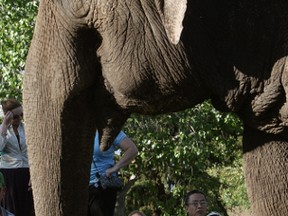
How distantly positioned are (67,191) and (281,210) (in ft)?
1.90

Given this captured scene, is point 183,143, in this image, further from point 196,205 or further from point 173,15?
point 173,15

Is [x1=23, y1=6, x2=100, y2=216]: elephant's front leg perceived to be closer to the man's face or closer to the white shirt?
the white shirt

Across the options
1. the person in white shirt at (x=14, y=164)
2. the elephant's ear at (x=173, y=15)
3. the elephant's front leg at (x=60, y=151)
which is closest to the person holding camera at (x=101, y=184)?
the person in white shirt at (x=14, y=164)

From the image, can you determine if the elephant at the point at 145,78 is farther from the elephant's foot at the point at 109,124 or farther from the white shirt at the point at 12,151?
the white shirt at the point at 12,151

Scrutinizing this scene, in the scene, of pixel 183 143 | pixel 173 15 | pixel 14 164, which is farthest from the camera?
pixel 183 143

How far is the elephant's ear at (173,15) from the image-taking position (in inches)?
86.8

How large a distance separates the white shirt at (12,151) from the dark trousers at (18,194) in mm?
43

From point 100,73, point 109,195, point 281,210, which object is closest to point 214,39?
point 100,73

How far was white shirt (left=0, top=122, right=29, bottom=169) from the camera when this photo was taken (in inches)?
241

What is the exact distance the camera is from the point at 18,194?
19.8 feet

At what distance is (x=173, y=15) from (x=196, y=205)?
4.40 metres

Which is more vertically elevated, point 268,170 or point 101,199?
point 101,199

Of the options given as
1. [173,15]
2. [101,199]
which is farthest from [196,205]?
[173,15]

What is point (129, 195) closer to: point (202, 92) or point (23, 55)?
point (23, 55)
